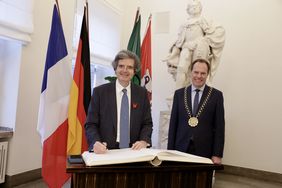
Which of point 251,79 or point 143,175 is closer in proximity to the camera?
point 143,175

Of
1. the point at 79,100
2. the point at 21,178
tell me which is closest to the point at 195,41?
the point at 79,100

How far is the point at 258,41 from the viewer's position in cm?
393

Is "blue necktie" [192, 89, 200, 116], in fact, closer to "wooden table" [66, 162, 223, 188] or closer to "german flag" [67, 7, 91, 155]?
"wooden table" [66, 162, 223, 188]

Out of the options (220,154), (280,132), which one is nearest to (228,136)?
(280,132)

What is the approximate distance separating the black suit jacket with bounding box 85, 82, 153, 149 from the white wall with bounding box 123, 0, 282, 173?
2883 mm

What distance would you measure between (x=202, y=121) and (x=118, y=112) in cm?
58

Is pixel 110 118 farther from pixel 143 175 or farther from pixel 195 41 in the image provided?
pixel 195 41

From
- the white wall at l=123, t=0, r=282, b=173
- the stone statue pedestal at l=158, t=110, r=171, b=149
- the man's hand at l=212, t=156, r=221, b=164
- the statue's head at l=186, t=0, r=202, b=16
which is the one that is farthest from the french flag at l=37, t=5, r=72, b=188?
the white wall at l=123, t=0, r=282, b=173

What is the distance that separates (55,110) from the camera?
7.66 ft

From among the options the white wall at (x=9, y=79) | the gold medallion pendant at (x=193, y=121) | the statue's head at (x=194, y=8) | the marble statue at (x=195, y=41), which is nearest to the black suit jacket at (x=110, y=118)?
the gold medallion pendant at (x=193, y=121)

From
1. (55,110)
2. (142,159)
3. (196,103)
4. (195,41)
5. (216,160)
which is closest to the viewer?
(142,159)

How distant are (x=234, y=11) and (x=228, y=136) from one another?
1868mm

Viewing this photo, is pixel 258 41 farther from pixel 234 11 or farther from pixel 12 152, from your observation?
pixel 12 152

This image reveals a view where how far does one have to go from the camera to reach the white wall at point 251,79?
12.5ft
